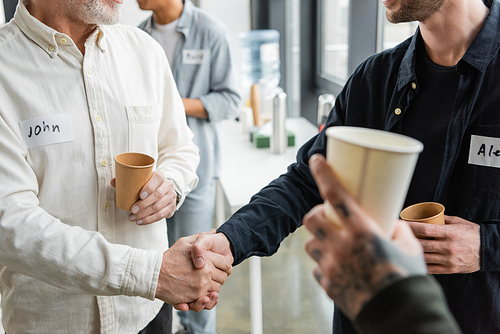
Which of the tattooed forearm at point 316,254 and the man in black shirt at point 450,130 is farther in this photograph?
the man in black shirt at point 450,130

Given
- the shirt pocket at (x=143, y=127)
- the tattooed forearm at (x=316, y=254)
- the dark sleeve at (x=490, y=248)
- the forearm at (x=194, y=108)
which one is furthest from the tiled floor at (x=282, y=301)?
the tattooed forearm at (x=316, y=254)

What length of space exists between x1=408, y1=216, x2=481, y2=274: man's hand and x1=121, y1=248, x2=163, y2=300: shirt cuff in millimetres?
683

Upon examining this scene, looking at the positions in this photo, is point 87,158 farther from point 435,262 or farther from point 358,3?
point 358,3

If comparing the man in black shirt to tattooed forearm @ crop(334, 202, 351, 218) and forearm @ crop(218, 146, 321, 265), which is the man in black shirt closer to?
forearm @ crop(218, 146, 321, 265)

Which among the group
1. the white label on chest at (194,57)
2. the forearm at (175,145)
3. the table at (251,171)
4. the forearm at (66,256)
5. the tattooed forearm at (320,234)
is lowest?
the table at (251,171)

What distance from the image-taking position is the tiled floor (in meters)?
2.81

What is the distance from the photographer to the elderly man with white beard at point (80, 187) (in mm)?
1170

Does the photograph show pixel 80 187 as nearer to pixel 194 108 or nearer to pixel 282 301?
pixel 194 108

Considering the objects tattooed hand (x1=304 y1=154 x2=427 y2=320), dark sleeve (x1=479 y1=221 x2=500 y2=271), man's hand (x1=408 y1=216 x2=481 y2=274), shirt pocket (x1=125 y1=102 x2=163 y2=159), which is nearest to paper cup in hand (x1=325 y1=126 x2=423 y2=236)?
tattooed hand (x1=304 y1=154 x2=427 y2=320)

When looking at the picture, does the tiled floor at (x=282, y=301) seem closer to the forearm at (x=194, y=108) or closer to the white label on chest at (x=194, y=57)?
the forearm at (x=194, y=108)

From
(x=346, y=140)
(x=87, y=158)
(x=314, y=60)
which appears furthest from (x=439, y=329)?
(x=314, y=60)

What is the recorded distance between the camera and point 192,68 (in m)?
2.60

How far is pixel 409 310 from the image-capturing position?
2.07ft

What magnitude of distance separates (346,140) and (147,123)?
0.96 metres
